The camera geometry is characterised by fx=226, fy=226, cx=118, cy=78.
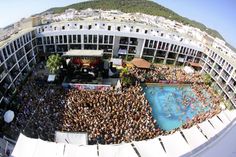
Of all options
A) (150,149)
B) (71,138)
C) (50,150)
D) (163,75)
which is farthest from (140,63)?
(50,150)

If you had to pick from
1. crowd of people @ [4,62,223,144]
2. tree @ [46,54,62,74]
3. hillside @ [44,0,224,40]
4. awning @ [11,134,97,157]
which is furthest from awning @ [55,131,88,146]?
hillside @ [44,0,224,40]

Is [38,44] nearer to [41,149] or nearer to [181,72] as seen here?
[181,72]

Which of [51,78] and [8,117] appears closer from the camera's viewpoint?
[8,117]

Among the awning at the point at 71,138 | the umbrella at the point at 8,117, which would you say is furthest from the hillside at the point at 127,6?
the awning at the point at 71,138

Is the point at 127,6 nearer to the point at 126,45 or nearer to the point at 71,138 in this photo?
the point at 126,45

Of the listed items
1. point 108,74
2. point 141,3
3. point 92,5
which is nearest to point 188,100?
point 108,74

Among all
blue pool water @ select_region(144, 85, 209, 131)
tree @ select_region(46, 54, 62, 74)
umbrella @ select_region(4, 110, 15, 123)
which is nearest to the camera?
umbrella @ select_region(4, 110, 15, 123)

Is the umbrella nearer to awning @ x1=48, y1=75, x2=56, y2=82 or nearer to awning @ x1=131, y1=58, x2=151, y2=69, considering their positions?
awning @ x1=48, y1=75, x2=56, y2=82
